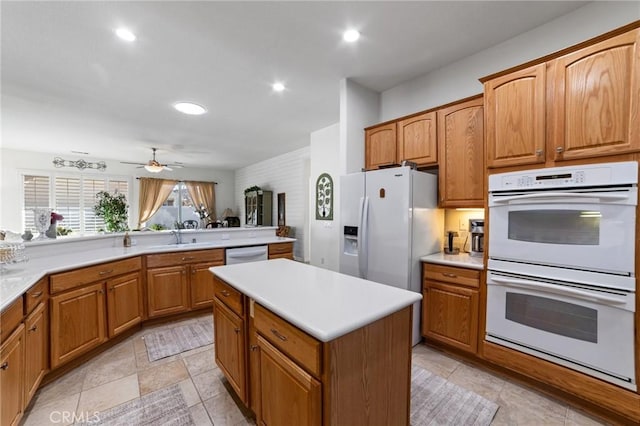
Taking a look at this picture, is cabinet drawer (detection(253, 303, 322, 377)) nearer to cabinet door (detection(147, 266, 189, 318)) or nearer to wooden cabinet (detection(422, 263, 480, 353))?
wooden cabinet (detection(422, 263, 480, 353))

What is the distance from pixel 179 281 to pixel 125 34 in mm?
2487

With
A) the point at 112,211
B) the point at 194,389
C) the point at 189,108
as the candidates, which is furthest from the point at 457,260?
the point at 112,211

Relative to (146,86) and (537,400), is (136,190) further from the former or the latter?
(537,400)

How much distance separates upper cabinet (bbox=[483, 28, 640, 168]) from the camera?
60.4 inches

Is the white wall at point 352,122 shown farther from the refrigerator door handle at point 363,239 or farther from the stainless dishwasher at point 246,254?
the stainless dishwasher at point 246,254

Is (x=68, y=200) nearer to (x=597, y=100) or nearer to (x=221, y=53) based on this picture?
(x=221, y=53)

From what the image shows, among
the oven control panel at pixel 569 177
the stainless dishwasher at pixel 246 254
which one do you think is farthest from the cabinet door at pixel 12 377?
the oven control panel at pixel 569 177

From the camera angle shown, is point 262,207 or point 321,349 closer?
point 321,349

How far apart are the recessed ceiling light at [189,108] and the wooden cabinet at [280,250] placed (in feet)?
7.36

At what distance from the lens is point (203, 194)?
333 inches

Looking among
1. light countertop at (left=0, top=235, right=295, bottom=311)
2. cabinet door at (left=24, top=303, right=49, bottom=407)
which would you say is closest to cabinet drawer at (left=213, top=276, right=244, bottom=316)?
light countertop at (left=0, top=235, right=295, bottom=311)

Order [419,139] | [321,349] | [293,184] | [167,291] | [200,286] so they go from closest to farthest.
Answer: [321,349], [419,139], [167,291], [200,286], [293,184]

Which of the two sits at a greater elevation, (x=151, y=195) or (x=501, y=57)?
(x=501, y=57)

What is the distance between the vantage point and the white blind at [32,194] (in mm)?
5902
